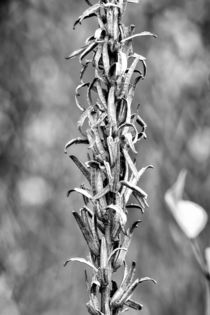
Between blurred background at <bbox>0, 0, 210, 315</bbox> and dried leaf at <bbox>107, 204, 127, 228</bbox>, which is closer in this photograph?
dried leaf at <bbox>107, 204, 127, 228</bbox>

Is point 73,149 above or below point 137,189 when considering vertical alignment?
above

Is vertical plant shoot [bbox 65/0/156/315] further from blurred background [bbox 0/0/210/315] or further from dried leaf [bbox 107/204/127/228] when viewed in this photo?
blurred background [bbox 0/0/210/315]

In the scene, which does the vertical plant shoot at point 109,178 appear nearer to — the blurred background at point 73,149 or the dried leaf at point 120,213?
the dried leaf at point 120,213

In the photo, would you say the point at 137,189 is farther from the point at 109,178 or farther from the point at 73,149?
the point at 73,149

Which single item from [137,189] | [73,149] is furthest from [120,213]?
[73,149]

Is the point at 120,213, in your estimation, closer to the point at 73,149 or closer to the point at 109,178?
the point at 109,178

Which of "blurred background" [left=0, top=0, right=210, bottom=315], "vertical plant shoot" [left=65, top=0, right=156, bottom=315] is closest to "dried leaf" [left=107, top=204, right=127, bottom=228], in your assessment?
"vertical plant shoot" [left=65, top=0, right=156, bottom=315]

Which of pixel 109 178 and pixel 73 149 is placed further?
pixel 73 149

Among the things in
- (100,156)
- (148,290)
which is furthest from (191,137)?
(100,156)

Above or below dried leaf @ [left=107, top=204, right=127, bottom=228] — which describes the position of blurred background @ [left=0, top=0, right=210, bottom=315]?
above

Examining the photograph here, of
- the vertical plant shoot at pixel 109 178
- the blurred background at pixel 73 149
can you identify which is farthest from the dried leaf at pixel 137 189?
the blurred background at pixel 73 149
